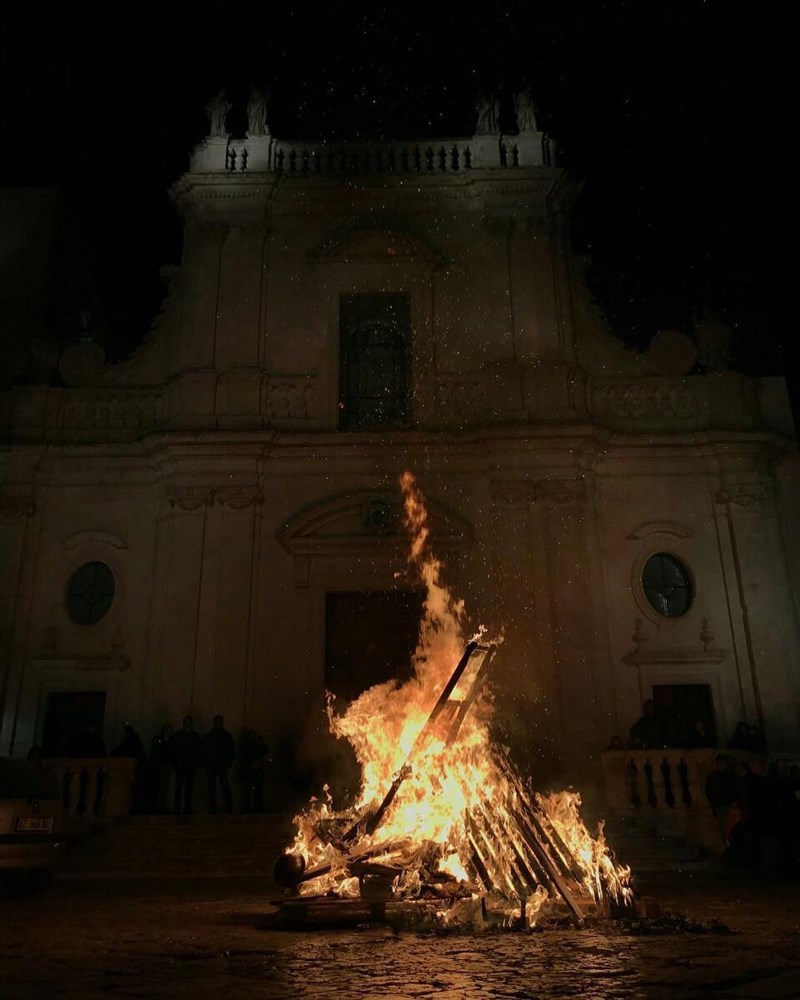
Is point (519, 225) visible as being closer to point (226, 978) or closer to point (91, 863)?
point (91, 863)

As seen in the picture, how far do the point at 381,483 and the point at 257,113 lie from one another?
891 cm

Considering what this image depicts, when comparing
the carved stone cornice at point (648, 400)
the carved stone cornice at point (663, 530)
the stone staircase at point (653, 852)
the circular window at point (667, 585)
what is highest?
the carved stone cornice at point (648, 400)

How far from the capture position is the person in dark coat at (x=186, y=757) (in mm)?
13305

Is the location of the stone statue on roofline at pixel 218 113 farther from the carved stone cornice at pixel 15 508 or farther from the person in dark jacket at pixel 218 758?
the person in dark jacket at pixel 218 758

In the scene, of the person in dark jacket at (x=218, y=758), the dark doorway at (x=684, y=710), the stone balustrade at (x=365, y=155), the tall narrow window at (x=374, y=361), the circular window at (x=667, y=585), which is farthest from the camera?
the stone balustrade at (x=365, y=155)

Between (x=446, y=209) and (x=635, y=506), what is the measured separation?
24.4 ft

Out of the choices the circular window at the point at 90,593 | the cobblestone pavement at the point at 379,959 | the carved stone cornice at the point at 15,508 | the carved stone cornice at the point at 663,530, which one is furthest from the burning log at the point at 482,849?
the carved stone cornice at the point at 15,508

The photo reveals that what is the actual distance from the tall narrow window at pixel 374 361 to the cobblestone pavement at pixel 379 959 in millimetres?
11066

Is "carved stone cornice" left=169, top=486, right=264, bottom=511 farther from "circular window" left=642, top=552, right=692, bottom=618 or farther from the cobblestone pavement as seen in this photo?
the cobblestone pavement

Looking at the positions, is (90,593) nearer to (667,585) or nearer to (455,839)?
(667,585)

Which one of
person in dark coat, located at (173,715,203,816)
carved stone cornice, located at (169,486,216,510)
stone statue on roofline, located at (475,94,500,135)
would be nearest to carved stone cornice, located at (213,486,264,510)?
carved stone cornice, located at (169,486,216,510)

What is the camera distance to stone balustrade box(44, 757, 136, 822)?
41.8 feet

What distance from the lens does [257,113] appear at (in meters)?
18.9

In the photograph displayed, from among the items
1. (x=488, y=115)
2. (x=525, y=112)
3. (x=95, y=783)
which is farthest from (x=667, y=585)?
(x=488, y=115)
